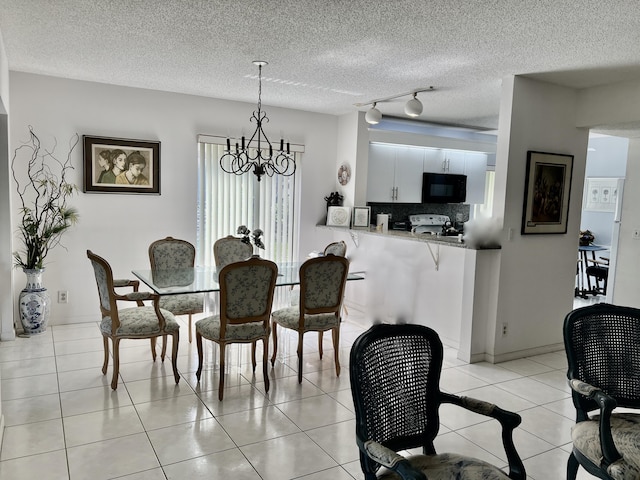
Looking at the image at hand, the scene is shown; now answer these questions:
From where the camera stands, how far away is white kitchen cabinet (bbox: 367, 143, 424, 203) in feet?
21.5

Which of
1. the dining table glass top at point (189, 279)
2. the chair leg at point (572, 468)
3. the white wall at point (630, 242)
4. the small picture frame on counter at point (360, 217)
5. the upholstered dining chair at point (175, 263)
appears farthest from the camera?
the small picture frame on counter at point (360, 217)

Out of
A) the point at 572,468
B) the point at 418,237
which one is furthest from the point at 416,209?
the point at 572,468

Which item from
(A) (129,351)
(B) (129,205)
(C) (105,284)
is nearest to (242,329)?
(C) (105,284)

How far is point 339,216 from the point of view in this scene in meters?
6.06

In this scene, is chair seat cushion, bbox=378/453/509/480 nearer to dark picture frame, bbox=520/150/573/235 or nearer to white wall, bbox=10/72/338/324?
dark picture frame, bbox=520/150/573/235

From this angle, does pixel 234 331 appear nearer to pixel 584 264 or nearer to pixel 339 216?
pixel 339 216

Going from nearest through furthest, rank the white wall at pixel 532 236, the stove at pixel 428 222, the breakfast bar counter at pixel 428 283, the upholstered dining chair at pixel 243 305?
the upholstered dining chair at pixel 243 305, the white wall at pixel 532 236, the breakfast bar counter at pixel 428 283, the stove at pixel 428 222

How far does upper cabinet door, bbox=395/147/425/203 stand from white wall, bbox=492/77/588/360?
8.44 feet

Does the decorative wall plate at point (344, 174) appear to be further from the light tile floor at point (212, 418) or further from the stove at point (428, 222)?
the light tile floor at point (212, 418)

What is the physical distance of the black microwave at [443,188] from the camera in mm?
7004

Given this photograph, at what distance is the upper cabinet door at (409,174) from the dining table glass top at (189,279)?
2767mm

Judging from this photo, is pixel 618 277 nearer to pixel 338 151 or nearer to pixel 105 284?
pixel 338 151

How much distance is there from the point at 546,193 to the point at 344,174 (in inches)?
102

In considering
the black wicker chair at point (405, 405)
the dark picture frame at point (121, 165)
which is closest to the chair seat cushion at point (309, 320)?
the black wicker chair at point (405, 405)
